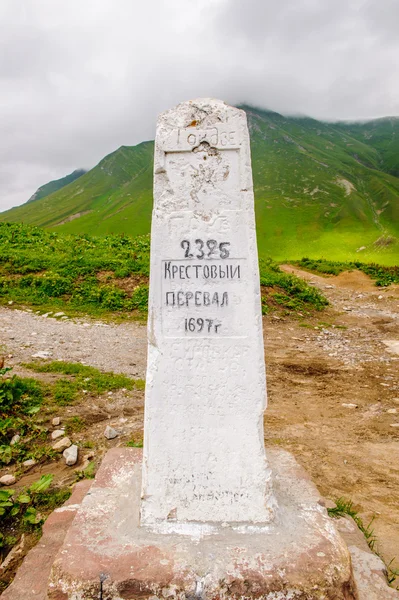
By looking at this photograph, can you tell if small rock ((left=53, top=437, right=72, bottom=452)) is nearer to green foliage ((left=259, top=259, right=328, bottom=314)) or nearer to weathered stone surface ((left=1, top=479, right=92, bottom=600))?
weathered stone surface ((left=1, top=479, right=92, bottom=600))

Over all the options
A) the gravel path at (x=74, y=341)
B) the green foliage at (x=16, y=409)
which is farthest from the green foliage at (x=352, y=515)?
the gravel path at (x=74, y=341)

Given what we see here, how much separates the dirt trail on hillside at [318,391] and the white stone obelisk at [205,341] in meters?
1.66

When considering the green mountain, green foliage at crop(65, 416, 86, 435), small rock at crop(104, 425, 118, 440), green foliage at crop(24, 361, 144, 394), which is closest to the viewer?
small rock at crop(104, 425, 118, 440)

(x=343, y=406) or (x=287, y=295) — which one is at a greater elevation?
(x=287, y=295)

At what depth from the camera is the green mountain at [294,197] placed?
4591 centimetres

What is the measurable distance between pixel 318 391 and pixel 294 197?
69.4 m

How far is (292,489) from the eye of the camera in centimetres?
319

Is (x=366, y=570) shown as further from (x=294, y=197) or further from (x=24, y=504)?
(x=294, y=197)

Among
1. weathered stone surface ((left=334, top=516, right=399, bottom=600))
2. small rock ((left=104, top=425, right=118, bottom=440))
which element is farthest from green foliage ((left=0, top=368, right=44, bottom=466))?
weathered stone surface ((left=334, top=516, right=399, bottom=600))

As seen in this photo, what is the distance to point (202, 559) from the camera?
2.36 meters

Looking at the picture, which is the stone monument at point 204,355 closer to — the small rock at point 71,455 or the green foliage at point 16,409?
the small rock at point 71,455

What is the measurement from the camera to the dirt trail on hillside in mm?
4227

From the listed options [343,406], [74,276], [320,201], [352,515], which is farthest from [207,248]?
[320,201]

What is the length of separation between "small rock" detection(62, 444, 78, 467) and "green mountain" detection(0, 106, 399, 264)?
30.6 metres
